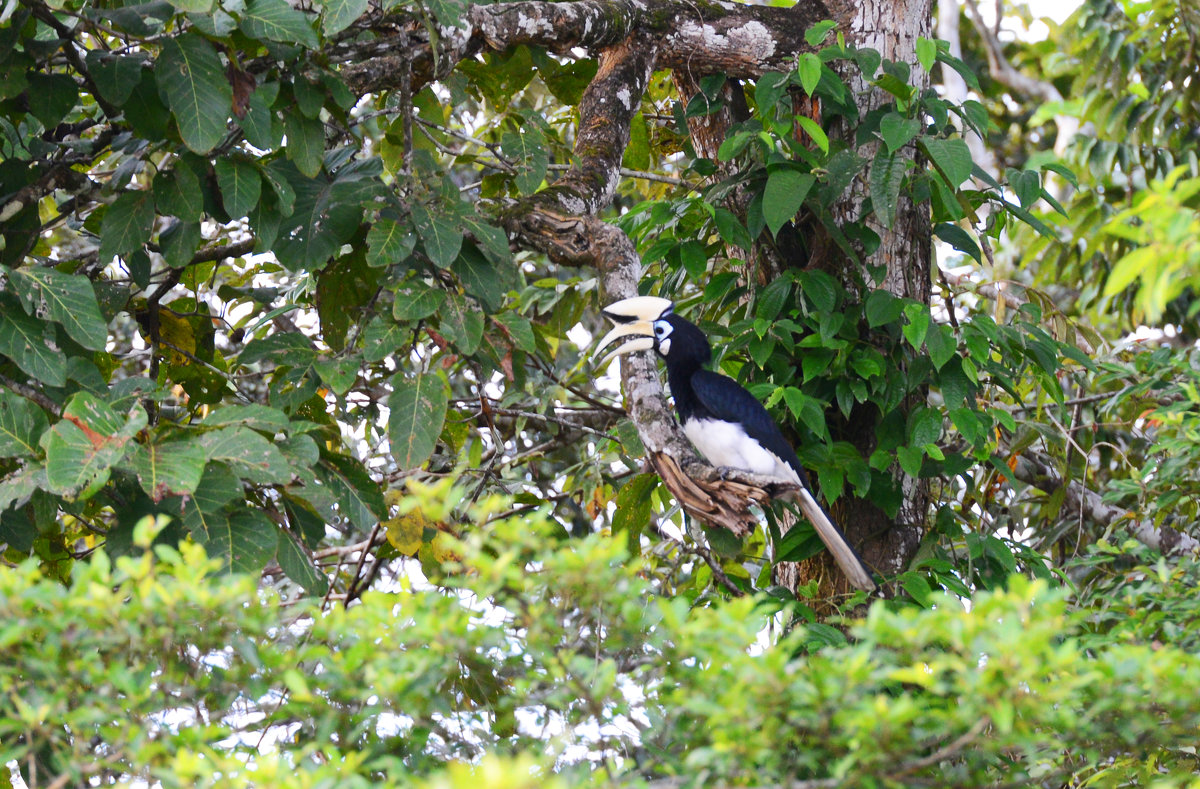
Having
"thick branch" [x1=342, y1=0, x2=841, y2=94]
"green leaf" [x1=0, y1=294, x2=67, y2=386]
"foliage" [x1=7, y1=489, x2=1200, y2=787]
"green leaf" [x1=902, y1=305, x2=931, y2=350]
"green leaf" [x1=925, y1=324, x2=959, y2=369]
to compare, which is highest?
"thick branch" [x1=342, y1=0, x2=841, y2=94]

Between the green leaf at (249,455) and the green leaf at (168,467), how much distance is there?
4cm

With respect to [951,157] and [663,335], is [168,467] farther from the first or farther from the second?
[951,157]

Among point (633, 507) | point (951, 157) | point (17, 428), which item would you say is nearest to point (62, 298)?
point (17, 428)

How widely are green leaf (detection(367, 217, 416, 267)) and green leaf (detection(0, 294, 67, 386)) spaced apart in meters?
0.60

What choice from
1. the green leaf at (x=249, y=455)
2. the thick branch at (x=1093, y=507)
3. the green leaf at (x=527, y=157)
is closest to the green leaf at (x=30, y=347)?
the green leaf at (x=249, y=455)

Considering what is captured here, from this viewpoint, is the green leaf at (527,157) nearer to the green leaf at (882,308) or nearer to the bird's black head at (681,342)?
the bird's black head at (681,342)

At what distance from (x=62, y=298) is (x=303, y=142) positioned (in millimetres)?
572

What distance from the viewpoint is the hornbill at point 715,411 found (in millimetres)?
2768

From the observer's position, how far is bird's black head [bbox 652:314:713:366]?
123 inches

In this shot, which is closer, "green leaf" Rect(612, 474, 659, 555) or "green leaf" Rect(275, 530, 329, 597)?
"green leaf" Rect(275, 530, 329, 597)

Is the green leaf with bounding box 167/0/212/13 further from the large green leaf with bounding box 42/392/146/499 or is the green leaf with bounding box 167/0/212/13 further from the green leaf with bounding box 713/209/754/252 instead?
the green leaf with bounding box 713/209/754/252

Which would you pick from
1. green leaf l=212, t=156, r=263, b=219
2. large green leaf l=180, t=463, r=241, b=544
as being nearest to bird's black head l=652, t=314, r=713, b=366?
green leaf l=212, t=156, r=263, b=219

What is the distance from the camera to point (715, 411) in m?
3.05

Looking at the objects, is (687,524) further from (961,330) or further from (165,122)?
(165,122)
